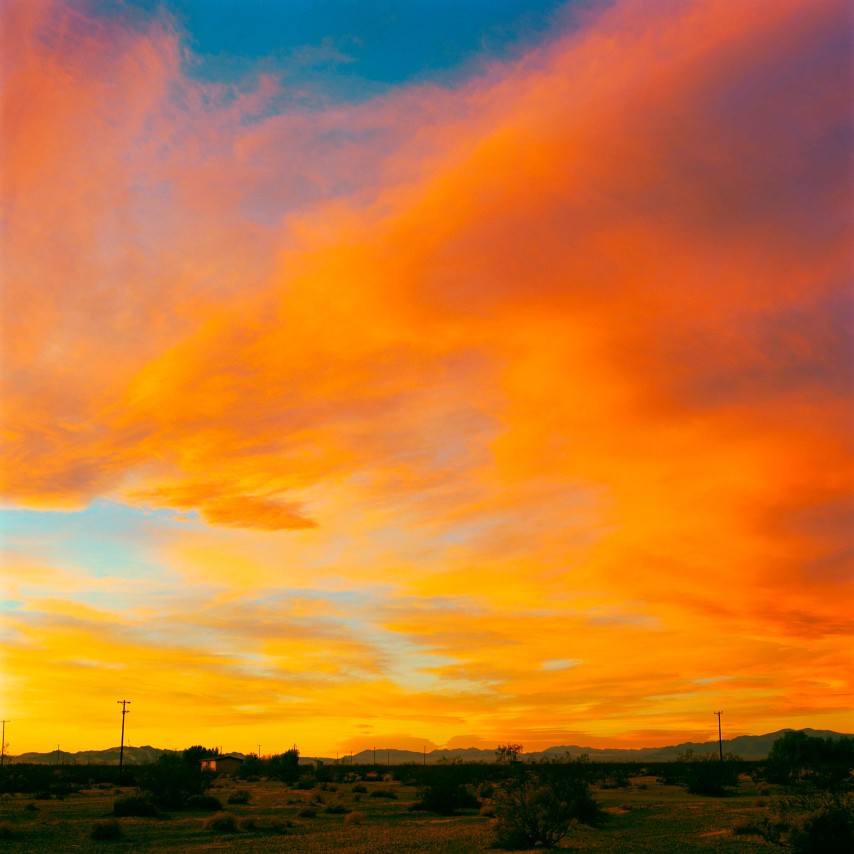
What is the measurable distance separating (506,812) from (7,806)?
31.2m

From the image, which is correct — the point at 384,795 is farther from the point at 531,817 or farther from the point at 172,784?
the point at 531,817

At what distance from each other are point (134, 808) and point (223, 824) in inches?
353

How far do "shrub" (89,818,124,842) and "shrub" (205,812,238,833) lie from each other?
3.97m

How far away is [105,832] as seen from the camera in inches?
1208

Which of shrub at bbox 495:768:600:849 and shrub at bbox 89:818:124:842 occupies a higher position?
shrub at bbox 495:768:600:849

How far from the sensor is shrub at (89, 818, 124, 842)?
30.5 m

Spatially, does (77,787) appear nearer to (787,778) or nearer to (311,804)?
(311,804)

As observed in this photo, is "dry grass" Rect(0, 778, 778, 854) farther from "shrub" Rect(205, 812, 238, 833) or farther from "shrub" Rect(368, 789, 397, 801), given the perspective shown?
"shrub" Rect(368, 789, 397, 801)

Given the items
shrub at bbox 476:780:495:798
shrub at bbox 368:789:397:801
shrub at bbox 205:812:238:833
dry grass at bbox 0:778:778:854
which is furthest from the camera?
shrub at bbox 368:789:397:801

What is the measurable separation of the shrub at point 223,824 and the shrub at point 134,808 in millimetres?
7274

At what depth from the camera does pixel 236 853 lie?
27.3 m

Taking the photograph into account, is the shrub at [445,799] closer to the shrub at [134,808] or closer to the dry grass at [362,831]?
the dry grass at [362,831]

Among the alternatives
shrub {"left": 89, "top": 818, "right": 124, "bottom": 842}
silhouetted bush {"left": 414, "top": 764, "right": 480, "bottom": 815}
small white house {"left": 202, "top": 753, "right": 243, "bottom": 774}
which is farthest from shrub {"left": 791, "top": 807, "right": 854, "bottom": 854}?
small white house {"left": 202, "top": 753, "right": 243, "bottom": 774}

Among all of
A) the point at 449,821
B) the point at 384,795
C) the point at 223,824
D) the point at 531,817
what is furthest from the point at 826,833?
the point at 384,795
